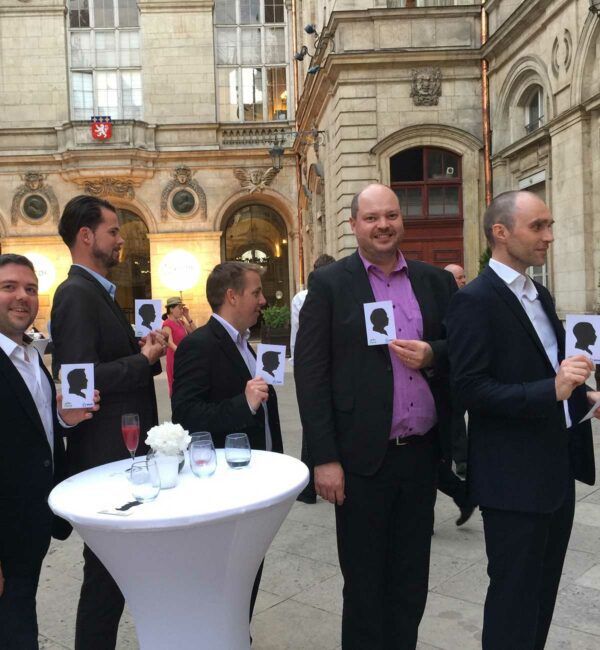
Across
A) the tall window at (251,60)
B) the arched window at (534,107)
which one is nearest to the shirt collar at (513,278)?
the arched window at (534,107)

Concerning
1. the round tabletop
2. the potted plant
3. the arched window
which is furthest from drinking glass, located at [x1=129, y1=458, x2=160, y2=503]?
the potted plant

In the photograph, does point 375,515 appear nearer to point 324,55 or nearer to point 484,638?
point 484,638

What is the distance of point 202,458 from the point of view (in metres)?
2.78

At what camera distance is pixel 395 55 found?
14664 millimetres

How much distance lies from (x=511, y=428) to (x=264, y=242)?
2352 cm

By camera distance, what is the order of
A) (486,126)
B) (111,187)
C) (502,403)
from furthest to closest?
(111,187)
(486,126)
(502,403)

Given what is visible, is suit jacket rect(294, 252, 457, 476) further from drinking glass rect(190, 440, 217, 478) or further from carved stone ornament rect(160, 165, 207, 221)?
carved stone ornament rect(160, 165, 207, 221)

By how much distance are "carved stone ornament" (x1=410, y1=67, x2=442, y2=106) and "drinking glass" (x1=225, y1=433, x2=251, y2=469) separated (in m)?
13.6

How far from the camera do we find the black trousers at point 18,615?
2.51 m

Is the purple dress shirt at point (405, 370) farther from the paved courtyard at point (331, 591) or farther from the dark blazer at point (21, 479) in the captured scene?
the dark blazer at point (21, 479)

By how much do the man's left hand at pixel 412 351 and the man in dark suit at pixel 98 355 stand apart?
1.23 metres

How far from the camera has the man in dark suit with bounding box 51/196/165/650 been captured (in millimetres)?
3018

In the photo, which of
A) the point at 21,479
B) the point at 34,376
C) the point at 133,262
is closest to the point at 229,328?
the point at 34,376

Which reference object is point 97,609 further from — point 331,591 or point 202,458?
point 331,591
